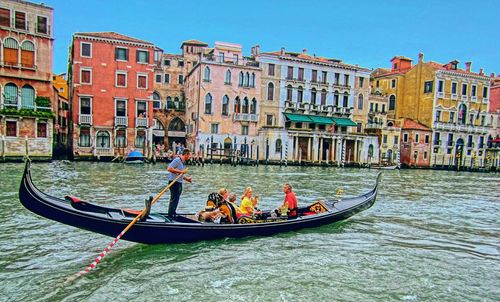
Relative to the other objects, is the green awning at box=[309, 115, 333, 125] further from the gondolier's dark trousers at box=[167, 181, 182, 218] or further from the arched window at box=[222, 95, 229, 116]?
the gondolier's dark trousers at box=[167, 181, 182, 218]

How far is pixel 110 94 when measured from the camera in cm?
2748

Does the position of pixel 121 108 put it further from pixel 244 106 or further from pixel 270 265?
pixel 270 265

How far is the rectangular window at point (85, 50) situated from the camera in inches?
1046

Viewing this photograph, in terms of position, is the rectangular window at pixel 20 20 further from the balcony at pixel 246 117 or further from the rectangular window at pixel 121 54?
the balcony at pixel 246 117

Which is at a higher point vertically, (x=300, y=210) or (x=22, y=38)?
(x=22, y=38)

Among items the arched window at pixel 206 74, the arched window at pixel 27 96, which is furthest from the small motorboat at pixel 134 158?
the arched window at pixel 206 74

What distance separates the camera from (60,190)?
11.9 metres

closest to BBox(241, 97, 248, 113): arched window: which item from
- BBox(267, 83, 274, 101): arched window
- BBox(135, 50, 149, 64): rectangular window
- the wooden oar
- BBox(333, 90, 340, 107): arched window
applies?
BBox(267, 83, 274, 101): arched window

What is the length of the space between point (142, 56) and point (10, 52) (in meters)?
8.17

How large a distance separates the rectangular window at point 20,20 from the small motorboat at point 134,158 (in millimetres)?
9413

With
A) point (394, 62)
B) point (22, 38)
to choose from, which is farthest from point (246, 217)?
point (394, 62)

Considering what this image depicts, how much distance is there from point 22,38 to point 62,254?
831 inches

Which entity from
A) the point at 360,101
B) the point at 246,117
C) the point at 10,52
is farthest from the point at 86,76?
the point at 360,101

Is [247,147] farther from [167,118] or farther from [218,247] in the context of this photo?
[218,247]
